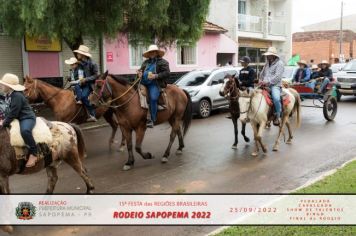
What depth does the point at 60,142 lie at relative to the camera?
240 inches

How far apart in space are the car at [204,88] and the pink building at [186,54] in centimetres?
169

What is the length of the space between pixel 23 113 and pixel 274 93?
19.6ft

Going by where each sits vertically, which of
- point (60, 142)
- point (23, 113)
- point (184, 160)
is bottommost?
point (184, 160)

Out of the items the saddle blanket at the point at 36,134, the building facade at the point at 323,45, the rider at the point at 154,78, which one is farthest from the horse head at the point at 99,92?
the building facade at the point at 323,45

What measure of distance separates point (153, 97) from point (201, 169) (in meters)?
1.84

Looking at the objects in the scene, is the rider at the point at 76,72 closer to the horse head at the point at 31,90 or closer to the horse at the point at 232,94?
the horse head at the point at 31,90

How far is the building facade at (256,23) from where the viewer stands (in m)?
29.5

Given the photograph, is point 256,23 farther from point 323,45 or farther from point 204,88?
point 323,45

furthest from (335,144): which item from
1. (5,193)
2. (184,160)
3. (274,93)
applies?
(5,193)

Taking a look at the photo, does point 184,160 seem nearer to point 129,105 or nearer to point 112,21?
point 129,105

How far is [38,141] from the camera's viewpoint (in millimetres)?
5676

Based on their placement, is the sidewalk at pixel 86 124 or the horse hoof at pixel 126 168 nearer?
the horse hoof at pixel 126 168

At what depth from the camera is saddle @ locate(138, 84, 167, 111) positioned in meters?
8.49

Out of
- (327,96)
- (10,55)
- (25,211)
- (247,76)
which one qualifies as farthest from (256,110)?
(10,55)
